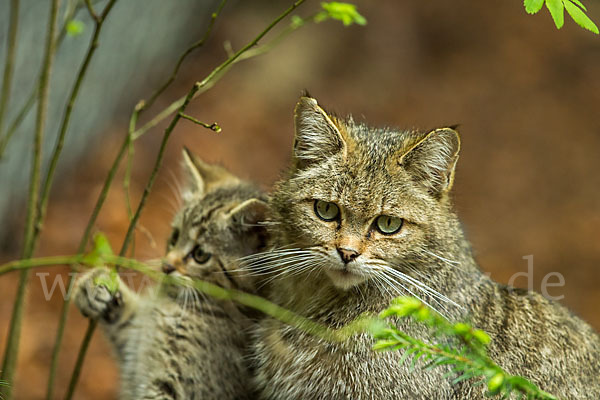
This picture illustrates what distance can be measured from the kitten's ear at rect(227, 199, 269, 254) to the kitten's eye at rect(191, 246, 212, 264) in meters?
0.21

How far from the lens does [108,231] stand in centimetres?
676

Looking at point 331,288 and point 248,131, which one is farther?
point 248,131

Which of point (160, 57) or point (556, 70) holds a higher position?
point (556, 70)

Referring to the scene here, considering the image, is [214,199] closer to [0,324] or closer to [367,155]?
[367,155]

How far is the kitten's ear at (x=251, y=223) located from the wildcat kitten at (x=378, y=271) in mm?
197

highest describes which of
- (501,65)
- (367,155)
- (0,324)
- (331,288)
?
(501,65)

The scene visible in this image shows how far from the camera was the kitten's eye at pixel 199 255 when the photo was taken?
3.86m

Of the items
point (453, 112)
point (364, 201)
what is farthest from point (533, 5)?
point (453, 112)

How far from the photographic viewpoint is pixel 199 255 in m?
3.88

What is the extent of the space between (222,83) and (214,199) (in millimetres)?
5272

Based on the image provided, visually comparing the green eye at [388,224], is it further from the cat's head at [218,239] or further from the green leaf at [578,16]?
the green leaf at [578,16]

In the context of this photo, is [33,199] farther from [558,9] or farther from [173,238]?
[558,9]

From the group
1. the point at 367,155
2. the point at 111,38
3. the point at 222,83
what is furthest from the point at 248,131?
the point at 367,155

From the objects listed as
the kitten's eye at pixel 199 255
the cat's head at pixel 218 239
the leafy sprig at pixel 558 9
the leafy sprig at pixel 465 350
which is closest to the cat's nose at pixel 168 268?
the cat's head at pixel 218 239
